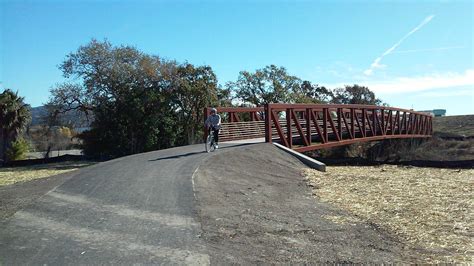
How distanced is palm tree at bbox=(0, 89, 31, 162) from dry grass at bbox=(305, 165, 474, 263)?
33902mm

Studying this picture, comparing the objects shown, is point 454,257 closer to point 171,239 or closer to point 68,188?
point 171,239

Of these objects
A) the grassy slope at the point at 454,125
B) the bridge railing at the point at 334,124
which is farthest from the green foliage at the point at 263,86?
the grassy slope at the point at 454,125

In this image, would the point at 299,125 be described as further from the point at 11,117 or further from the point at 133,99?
the point at 11,117

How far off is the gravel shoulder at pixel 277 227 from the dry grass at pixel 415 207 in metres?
0.36

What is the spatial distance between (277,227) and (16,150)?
125 ft

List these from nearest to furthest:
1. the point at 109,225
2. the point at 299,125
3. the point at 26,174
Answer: the point at 109,225 < the point at 26,174 < the point at 299,125

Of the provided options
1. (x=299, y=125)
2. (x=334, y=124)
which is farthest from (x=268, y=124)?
(x=334, y=124)

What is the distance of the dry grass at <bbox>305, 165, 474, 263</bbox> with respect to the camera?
629cm

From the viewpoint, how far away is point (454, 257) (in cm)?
567

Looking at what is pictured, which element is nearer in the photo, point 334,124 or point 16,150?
point 334,124

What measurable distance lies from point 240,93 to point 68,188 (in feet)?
122

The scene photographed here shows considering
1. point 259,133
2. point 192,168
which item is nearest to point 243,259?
point 192,168

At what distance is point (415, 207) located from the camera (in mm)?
8844

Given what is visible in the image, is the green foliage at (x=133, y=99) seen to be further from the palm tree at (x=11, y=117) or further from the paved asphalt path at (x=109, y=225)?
the paved asphalt path at (x=109, y=225)
